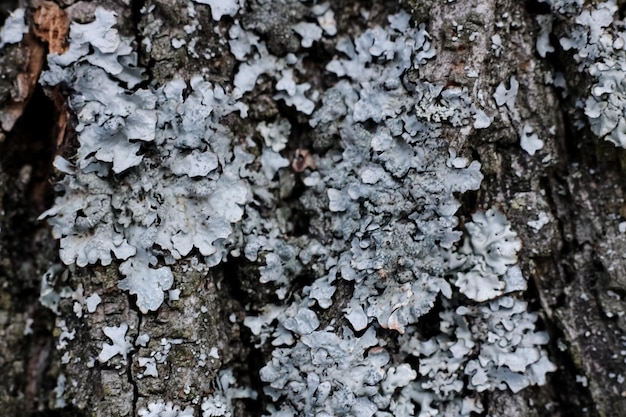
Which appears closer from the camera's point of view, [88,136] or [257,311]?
[88,136]

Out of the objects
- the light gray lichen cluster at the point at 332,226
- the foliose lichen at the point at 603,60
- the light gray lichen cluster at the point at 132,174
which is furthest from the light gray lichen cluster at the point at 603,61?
the light gray lichen cluster at the point at 132,174

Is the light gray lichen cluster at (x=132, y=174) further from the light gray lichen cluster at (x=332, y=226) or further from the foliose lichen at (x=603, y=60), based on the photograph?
the foliose lichen at (x=603, y=60)

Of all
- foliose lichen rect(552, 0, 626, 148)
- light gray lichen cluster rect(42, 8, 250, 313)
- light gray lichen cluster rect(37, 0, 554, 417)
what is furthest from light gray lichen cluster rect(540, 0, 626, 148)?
light gray lichen cluster rect(42, 8, 250, 313)

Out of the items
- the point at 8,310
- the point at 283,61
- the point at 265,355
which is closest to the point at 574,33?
the point at 283,61

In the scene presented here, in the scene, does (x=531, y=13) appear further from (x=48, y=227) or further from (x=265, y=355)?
(x=48, y=227)

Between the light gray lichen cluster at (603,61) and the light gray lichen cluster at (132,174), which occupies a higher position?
the light gray lichen cluster at (603,61)

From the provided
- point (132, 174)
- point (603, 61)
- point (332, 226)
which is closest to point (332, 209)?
point (332, 226)

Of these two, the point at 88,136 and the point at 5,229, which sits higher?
the point at 88,136
